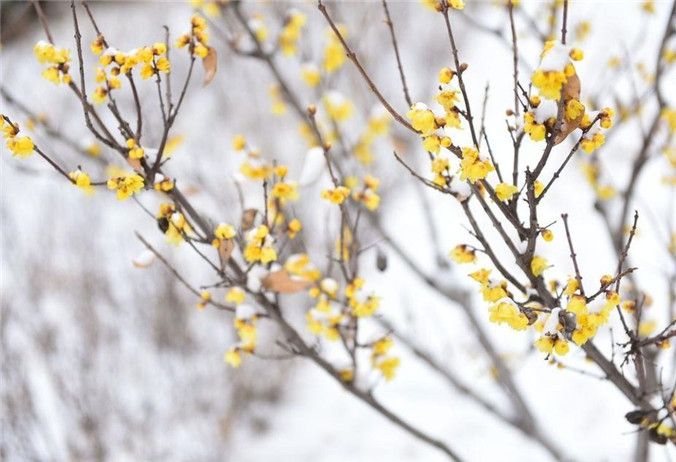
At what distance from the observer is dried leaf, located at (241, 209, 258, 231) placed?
61.9 inches

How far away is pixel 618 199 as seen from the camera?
3.11 metres

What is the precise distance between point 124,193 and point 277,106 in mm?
1685

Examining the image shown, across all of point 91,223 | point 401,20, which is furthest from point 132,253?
point 401,20

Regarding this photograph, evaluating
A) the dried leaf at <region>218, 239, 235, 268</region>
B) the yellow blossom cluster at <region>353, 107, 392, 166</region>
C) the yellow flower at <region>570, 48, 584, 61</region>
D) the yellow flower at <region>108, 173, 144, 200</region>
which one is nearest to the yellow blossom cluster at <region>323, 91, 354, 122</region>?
the yellow blossom cluster at <region>353, 107, 392, 166</region>

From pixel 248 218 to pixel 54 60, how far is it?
565 millimetres

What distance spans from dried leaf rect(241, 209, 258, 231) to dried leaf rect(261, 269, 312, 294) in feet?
0.44

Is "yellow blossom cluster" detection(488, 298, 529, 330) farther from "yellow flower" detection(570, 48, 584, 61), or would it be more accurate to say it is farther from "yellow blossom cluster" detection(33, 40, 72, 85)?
"yellow blossom cluster" detection(33, 40, 72, 85)

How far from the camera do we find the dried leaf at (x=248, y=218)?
1.57 m

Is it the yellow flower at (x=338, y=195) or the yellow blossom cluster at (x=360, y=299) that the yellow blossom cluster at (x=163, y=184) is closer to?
the yellow flower at (x=338, y=195)

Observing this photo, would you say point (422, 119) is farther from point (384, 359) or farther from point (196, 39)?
point (384, 359)

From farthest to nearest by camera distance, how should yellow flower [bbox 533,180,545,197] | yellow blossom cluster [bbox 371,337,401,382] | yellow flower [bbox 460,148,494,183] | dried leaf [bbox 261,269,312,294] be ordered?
yellow blossom cluster [bbox 371,337,401,382] → dried leaf [bbox 261,269,312,294] → yellow flower [bbox 533,180,545,197] → yellow flower [bbox 460,148,494,183]

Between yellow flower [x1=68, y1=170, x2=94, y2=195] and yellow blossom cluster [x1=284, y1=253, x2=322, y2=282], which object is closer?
yellow flower [x1=68, y1=170, x2=94, y2=195]

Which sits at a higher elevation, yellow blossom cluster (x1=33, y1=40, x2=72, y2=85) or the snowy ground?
the snowy ground

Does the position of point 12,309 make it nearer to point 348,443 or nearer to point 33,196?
point 348,443
